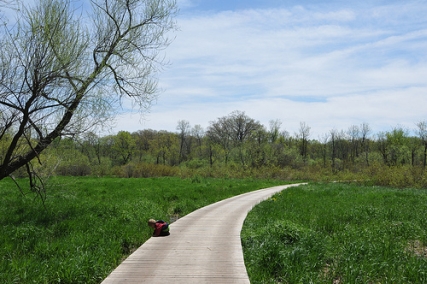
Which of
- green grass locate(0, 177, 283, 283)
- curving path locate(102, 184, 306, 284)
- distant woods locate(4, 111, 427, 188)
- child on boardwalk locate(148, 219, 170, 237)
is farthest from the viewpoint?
distant woods locate(4, 111, 427, 188)

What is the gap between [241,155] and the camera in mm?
56812

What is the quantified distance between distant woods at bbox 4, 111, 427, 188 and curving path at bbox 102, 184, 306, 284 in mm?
4075

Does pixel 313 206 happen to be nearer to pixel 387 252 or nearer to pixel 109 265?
pixel 387 252

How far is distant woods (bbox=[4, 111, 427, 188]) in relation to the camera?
29000mm


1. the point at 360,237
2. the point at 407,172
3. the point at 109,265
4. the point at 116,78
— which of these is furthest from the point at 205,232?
the point at 407,172

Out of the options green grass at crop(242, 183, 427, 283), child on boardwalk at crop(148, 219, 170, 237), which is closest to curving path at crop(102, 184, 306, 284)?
child on boardwalk at crop(148, 219, 170, 237)

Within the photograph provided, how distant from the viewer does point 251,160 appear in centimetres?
5225

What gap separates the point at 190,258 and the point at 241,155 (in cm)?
5097

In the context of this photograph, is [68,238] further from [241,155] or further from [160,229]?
[241,155]

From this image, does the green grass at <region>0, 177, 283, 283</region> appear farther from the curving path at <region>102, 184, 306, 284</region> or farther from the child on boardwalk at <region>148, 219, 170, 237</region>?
the curving path at <region>102, 184, 306, 284</region>

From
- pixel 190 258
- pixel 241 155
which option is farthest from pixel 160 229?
pixel 241 155

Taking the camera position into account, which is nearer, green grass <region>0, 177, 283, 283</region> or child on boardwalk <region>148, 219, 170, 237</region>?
green grass <region>0, 177, 283, 283</region>

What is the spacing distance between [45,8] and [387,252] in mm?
9857

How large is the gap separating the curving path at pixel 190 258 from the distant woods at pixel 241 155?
4075mm
